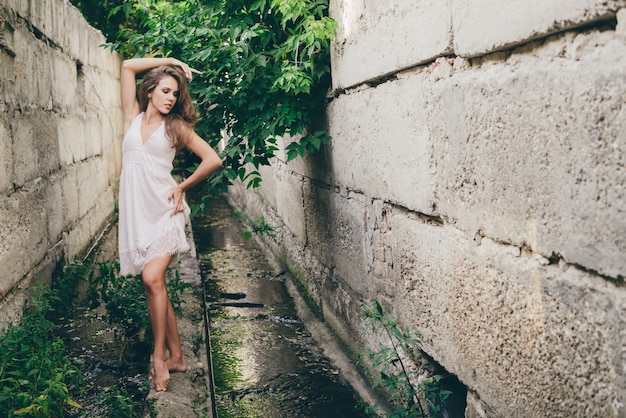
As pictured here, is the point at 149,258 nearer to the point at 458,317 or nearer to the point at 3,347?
the point at 3,347

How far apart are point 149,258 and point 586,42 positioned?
8.19 ft

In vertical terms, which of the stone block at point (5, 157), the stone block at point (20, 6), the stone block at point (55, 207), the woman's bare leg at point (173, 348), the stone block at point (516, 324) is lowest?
the woman's bare leg at point (173, 348)

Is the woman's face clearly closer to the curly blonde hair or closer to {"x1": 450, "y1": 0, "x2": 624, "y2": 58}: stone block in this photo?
the curly blonde hair

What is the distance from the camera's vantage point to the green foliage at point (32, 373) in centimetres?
267

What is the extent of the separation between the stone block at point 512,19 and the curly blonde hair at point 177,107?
1789mm

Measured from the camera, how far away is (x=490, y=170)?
6.93 ft

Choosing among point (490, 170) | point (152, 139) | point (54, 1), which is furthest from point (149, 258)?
point (54, 1)

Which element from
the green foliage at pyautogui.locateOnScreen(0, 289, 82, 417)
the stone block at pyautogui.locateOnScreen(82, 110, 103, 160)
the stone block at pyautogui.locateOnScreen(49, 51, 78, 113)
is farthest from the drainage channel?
the stone block at pyautogui.locateOnScreen(49, 51, 78, 113)

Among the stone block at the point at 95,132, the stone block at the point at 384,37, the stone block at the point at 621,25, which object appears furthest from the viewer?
the stone block at the point at 95,132

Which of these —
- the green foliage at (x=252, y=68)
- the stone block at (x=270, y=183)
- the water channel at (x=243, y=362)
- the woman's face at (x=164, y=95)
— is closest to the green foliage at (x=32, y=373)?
the water channel at (x=243, y=362)

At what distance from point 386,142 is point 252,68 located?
1314 mm

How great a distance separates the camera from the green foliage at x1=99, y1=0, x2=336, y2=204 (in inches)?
156

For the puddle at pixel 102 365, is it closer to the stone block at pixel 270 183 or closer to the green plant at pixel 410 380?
the green plant at pixel 410 380

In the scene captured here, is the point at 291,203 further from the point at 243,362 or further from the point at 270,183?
the point at 243,362
